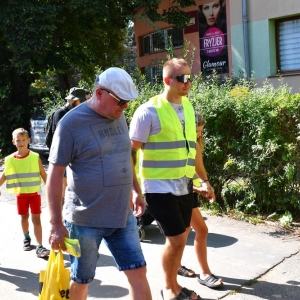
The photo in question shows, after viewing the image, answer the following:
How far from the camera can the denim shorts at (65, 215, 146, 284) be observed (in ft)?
10.7

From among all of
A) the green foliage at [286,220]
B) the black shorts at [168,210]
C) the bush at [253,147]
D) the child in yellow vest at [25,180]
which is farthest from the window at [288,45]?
the black shorts at [168,210]

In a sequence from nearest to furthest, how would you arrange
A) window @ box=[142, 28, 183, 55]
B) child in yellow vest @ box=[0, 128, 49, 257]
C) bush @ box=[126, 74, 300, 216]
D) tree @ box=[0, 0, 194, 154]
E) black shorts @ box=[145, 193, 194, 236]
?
black shorts @ box=[145, 193, 194, 236]
child in yellow vest @ box=[0, 128, 49, 257]
bush @ box=[126, 74, 300, 216]
tree @ box=[0, 0, 194, 154]
window @ box=[142, 28, 183, 55]

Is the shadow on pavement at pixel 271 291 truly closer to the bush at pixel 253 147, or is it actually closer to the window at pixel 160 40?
the bush at pixel 253 147

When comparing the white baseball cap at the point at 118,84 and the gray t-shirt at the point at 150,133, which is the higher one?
the white baseball cap at the point at 118,84

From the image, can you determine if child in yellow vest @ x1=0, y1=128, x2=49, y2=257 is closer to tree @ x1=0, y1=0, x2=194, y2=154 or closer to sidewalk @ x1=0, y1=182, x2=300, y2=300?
sidewalk @ x1=0, y1=182, x2=300, y2=300

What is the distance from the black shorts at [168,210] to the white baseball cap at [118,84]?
1124 mm

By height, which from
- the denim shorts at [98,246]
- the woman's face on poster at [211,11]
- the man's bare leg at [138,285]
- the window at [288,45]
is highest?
the woman's face on poster at [211,11]

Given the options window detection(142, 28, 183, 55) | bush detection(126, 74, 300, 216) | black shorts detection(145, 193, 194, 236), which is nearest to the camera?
black shorts detection(145, 193, 194, 236)

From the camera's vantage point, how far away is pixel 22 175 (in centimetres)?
579

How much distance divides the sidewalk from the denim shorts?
3.82 ft

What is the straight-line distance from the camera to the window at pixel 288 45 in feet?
44.1

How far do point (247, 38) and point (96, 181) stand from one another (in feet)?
38.3

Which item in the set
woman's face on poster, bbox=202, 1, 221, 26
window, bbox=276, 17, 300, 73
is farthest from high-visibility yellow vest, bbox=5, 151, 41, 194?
woman's face on poster, bbox=202, 1, 221, 26

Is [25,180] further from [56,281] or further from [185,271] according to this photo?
[56,281]
